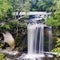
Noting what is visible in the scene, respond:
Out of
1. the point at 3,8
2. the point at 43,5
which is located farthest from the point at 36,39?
the point at 43,5

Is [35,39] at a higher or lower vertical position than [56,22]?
lower

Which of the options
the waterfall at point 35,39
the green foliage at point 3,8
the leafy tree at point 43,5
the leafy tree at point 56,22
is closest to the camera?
the green foliage at point 3,8

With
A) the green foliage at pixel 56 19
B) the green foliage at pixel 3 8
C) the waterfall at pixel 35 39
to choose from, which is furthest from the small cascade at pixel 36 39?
the green foliage at pixel 3 8

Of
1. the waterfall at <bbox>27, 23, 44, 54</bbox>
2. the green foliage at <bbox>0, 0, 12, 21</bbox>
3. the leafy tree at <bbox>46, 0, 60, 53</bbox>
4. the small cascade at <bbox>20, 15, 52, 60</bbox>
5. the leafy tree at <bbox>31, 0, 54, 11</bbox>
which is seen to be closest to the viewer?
the green foliage at <bbox>0, 0, 12, 21</bbox>

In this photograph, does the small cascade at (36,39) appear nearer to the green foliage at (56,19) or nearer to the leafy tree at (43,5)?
the green foliage at (56,19)

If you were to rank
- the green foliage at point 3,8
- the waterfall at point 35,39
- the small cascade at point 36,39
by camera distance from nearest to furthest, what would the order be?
the green foliage at point 3,8 → the small cascade at point 36,39 → the waterfall at point 35,39

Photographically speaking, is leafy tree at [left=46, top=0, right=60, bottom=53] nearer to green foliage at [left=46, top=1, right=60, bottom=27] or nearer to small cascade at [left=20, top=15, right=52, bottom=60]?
green foliage at [left=46, top=1, right=60, bottom=27]

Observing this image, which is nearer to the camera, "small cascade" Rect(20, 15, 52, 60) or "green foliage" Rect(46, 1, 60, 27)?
"green foliage" Rect(46, 1, 60, 27)

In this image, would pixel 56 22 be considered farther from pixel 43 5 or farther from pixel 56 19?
pixel 43 5

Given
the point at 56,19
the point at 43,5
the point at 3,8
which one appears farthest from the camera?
the point at 43,5

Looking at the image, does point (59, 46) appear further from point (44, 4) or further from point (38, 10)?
point (38, 10)

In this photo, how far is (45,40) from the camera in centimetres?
1906

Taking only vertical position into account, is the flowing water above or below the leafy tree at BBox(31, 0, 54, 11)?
below

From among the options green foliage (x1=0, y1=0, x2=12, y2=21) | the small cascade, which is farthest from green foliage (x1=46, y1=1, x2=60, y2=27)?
green foliage (x1=0, y1=0, x2=12, y2=21)
